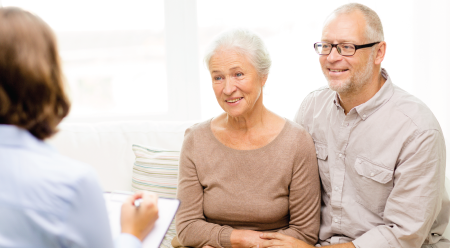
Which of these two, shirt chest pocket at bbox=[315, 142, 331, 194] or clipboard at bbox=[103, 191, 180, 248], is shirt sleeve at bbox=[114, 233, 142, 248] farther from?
shirt chest pocket at bbox=[315, 142, 331, 194]

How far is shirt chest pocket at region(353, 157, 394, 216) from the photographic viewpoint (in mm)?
1402

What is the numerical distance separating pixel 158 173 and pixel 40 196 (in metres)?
1.22

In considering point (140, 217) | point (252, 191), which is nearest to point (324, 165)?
point (252, 191)

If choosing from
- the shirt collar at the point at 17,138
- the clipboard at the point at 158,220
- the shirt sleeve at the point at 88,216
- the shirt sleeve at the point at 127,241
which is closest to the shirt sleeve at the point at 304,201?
the clipboard at the point at 158,220

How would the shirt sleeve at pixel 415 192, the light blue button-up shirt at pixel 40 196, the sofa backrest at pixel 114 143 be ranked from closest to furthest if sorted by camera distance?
the light blue button-up shirt at pixel 40 196, the shirt sleeve at pixel 415 192, the sofa backrest at pixel 114 143

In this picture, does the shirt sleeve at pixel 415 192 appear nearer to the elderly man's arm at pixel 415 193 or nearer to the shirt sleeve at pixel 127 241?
the elderly man's arm at pixel 415 193

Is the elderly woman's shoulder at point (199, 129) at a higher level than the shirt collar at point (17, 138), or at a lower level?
lower

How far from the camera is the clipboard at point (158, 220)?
934 millimetres

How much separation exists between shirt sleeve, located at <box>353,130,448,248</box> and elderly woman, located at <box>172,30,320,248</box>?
0.98 feet

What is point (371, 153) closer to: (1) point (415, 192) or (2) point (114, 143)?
(1) point (415, 192)

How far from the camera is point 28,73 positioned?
25.5 inches

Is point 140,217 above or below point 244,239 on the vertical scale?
above

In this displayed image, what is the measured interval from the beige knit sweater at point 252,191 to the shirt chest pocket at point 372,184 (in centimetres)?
17

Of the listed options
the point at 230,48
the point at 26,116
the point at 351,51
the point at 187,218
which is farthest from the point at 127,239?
the point at 351,51
